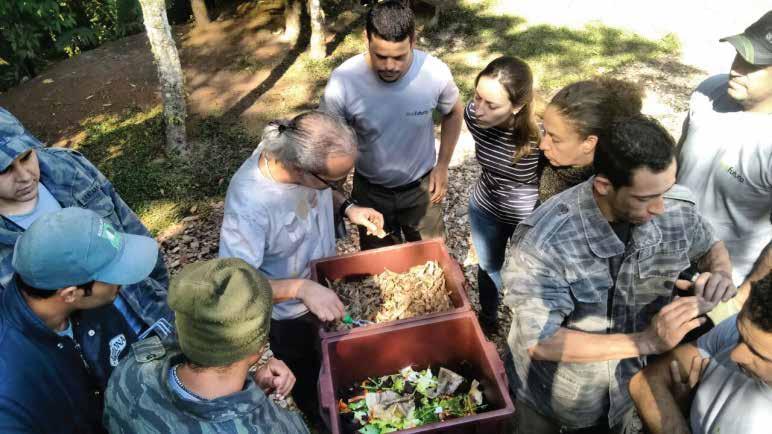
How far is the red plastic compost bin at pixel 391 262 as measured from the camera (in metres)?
3.07

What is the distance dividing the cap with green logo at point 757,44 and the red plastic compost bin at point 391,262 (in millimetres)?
2022

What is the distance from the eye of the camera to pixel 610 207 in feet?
7.65

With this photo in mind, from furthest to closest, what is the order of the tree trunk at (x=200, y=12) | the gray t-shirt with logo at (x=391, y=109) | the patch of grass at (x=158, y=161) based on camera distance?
the tree trunk at (x=200, y=12) → the patch of grass at (x=158, y=161) → the gray t-shirt with logo at (x=391, y=109)

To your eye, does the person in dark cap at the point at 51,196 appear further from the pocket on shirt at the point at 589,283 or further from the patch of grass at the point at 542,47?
the patch of grass at the point at 542,47

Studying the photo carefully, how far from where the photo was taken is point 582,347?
7.51 ft

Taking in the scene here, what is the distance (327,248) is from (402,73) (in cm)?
142

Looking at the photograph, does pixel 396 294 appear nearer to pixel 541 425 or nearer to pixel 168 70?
pixel 541 425

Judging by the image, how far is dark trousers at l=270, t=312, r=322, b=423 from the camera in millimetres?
3273

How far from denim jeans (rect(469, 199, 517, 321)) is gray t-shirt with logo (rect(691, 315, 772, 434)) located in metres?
1.69

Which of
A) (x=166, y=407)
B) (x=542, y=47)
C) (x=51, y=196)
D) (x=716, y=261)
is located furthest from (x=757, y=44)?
(x=542, y=47)

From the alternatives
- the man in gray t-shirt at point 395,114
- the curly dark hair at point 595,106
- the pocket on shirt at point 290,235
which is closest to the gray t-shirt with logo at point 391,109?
the man in gray t-shirt at point 395,114

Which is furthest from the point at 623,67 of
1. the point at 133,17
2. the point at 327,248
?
the point at 133,17

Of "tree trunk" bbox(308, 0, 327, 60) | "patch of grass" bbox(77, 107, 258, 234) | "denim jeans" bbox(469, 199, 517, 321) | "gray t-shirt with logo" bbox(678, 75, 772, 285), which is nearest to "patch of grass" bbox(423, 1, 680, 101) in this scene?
"tree trunk" bbox(308, 0, 327, 60)

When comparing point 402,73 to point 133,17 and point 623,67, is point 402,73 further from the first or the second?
point 133,17
